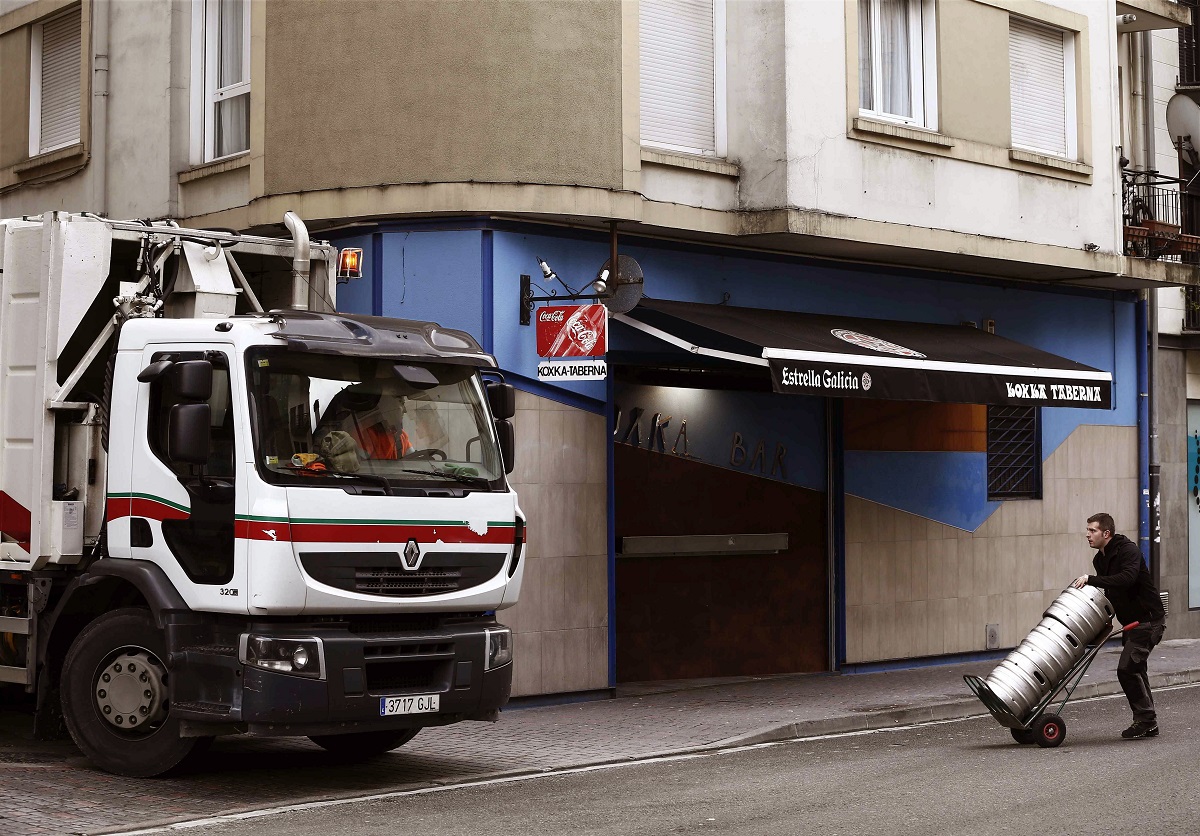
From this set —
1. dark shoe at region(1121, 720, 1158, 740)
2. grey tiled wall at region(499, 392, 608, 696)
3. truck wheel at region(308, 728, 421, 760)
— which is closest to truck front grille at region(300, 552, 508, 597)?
truck wheel at region(308, 728, 421, 760)

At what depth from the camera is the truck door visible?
30.6ft

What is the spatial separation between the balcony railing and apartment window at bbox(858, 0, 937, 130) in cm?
403

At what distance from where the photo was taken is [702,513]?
15867 mm

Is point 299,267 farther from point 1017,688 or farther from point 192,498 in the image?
point 1017,688

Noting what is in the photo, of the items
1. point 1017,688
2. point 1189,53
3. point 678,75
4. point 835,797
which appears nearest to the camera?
point 835,797

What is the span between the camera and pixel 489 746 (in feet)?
38.4

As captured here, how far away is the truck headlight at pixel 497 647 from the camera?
33.0 feet

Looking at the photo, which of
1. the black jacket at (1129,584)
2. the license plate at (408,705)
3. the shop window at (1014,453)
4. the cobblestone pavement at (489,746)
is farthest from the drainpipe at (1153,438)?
the license plate at (408,705)

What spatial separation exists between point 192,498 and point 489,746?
11.0 ft

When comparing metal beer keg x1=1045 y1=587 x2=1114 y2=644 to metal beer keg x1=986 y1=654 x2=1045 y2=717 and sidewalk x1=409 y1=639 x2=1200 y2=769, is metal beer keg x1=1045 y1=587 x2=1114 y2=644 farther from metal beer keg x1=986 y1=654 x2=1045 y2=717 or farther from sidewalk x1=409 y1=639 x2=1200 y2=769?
sidewalk x1=409 y1=639 x2=1200 y2=769

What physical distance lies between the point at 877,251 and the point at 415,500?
8.01 m

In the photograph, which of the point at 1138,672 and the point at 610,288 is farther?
the point at 610,288

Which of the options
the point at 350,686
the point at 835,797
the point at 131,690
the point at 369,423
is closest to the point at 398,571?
the point at 350,686

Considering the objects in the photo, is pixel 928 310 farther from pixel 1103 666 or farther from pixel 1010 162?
pixel 1103 666
